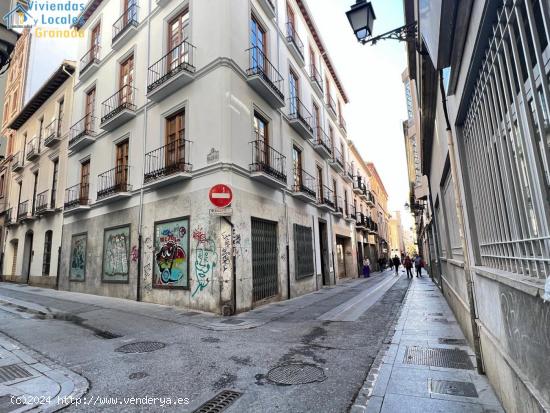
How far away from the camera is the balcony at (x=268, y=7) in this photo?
13.2 metres

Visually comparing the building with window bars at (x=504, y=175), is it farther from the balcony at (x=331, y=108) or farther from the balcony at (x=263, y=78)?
the balcony at (x=331, y=108)

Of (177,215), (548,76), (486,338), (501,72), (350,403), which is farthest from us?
(177,215)

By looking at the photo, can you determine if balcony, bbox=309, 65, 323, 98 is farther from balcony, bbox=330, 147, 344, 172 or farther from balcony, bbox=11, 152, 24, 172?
balcony, bbox=11, 152, 24, 172

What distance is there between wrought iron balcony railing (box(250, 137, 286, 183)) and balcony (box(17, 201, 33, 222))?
609 inches

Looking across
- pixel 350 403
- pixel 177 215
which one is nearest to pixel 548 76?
pixel 350 403

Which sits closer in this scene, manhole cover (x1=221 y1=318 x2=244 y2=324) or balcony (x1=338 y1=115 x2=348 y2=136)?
manhole cover (x1=221 y1=318 x2=244 y2=324)

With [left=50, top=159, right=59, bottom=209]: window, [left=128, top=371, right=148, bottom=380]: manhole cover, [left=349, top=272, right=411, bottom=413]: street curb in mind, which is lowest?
[left=349, top=272, right=411, bottom=413]: street curb

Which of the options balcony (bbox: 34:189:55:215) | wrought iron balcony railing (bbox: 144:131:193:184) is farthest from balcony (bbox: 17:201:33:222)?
wrought iron balcony railing (bbox: 144:131:193:184)

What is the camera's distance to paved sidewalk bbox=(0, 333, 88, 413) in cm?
341

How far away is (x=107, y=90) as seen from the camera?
1480 cm

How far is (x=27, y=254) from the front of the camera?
1945cm

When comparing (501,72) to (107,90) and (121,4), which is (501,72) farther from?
(121,4)

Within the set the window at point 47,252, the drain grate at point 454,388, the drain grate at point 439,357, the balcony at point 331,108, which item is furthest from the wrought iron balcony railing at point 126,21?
the drain grate at point 454,388

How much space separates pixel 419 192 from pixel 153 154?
44.5 ft
